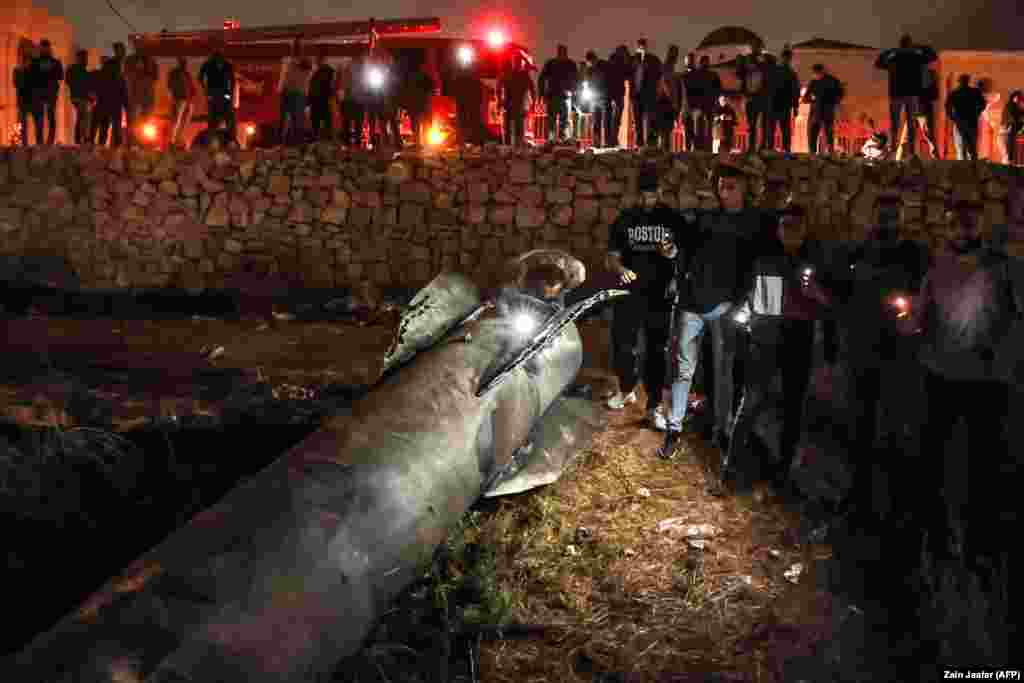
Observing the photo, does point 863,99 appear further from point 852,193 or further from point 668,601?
point 668,601

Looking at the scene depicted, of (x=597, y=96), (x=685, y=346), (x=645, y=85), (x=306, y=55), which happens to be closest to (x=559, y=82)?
(x=597, y=96)

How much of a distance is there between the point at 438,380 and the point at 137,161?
9.05 metres

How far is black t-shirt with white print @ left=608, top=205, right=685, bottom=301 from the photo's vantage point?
5.47 meters

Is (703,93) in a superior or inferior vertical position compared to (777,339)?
superior

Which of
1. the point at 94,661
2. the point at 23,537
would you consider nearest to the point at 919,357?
the point at 94,661

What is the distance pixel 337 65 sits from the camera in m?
13.0

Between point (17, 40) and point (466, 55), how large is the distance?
11327 mm

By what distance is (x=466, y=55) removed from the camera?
40.0 ft

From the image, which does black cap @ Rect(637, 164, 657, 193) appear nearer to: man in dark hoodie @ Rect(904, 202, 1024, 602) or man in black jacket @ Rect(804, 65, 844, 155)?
man in dark hoodie @ Rect(904, 202, 1024, 602)

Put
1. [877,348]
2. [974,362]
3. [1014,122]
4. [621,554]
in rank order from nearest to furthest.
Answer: [974,362] → [621,554] → [877,348] → [1014,122]

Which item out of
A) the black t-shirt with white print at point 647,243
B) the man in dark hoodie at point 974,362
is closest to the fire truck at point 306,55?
the black t-shirt with white print at point 647,243

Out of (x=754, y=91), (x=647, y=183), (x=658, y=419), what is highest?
(x=754, y=91)

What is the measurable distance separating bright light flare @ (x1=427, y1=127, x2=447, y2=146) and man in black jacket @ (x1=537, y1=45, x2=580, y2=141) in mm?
1652

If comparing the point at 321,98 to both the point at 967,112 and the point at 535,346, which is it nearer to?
the point at 535,346
